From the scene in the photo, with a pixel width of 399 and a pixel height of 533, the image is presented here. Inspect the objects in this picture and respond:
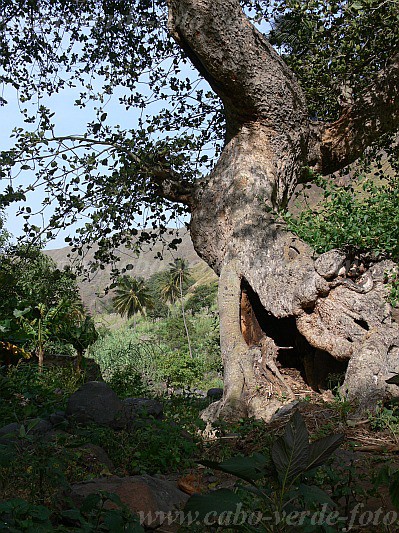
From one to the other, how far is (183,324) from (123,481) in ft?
135

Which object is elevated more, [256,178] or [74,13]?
[74,13]

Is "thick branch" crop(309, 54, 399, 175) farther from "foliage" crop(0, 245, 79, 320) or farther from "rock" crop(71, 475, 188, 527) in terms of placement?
"rock" crop(71, 475, 188, 527)

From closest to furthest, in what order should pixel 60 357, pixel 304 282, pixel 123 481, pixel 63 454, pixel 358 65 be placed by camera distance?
1. pixel 123 481
2. pixel 63 454
3. pixel 304 282
4. pixel 358 65
5. pixel 60 357

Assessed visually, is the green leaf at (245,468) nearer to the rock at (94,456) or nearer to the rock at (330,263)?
the rock at (94,456)

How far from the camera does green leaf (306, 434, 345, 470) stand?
1.72 m

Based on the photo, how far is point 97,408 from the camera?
209 inches

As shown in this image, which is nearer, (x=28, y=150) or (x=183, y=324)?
(x=28, y=150)

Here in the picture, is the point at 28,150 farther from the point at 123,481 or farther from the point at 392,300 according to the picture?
the point at 123,481

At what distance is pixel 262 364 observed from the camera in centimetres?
653

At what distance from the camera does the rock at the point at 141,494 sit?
289cm

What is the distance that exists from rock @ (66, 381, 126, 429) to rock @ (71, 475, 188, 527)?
1933mm

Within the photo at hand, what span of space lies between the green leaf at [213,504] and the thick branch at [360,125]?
7659mm

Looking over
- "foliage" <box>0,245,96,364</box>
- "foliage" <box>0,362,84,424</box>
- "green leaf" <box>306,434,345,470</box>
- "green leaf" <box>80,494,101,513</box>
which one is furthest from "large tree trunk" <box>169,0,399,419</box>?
"green leaf" <box>306,434,345,470</box>

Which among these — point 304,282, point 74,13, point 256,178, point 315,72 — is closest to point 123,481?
point 304,282
